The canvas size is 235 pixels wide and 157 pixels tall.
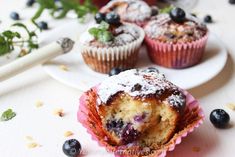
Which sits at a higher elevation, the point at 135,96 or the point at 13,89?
the point at 135,96

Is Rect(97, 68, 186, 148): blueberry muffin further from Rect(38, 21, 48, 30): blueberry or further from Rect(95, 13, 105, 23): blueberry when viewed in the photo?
Rect(38, 21, 48, 30): blueberry

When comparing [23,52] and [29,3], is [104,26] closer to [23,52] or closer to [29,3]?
[23,52]

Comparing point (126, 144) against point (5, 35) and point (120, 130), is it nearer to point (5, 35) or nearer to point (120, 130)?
point (120, 130)

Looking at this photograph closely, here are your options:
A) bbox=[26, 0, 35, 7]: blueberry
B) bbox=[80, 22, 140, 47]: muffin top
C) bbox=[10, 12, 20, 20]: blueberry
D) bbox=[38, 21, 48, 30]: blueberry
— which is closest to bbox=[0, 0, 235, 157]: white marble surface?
bbox=[80, 22, 140, 47]: muffin top

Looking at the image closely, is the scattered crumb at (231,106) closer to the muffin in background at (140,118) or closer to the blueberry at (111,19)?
the muffin in background at (140,118)

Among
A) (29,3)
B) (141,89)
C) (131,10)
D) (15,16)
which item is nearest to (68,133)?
(141,89)

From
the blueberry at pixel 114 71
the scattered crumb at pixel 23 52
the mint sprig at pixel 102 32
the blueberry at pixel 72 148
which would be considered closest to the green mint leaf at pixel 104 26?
the mint sprig at pixel 102 32

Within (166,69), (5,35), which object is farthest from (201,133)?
(5,35)
